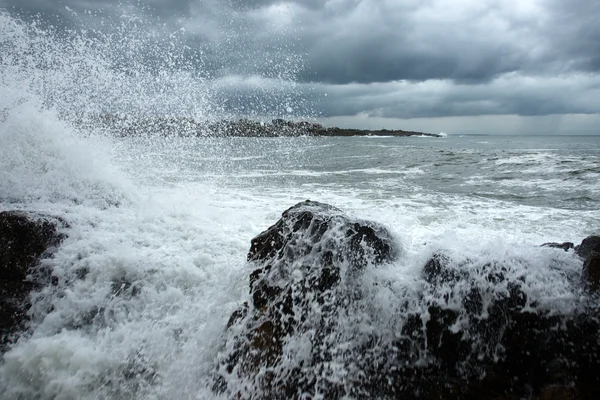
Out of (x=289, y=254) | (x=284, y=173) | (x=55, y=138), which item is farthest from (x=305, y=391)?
(x=284, y=173)

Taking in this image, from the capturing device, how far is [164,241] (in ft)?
19.5

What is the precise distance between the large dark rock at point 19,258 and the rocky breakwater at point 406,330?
8.25ft

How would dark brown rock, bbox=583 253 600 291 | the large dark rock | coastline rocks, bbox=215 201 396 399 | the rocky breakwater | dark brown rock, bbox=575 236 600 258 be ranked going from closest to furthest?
1. the rocky breakwater
2. dark brown rock, bbox=583 253 600 291
3. coastline rocks, bbox=215 201 396 399
4. dark brown rock, bbox=575 236 600 258
5. the large dark rock

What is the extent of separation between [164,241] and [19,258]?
1883 millimetres

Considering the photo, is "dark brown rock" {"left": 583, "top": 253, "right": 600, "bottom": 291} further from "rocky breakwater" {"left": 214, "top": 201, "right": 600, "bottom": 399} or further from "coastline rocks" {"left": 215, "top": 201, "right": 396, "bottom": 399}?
"coastline rocks" {"left": 215, "top": 201, "right": 396, "bottom": 399}

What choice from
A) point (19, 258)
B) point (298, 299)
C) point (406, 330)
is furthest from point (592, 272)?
point (19, 258)

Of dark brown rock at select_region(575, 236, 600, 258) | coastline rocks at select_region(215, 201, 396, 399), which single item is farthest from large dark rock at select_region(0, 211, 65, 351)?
dark brown rock at select_region(575, 236, 600, 258)

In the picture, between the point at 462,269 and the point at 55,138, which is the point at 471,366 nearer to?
the point at 462,269

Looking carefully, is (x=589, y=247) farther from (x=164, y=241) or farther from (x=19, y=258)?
(x=19, y=258)

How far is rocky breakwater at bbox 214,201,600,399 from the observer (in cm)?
271

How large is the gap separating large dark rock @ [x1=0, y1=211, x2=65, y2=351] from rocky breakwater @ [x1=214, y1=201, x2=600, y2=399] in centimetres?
252

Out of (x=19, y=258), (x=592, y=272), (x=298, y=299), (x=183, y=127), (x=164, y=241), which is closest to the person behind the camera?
(x=592, y=272)

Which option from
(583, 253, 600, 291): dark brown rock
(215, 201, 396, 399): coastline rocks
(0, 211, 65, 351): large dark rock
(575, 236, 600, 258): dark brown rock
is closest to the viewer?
(583, 253, 600, 291): dark brown rock

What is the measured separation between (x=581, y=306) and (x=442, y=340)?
1.06m
